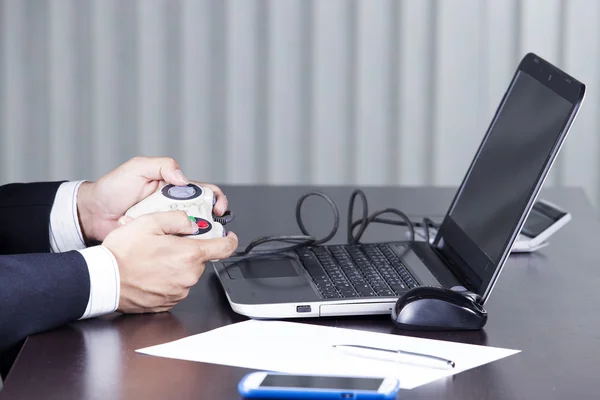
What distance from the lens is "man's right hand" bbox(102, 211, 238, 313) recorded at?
1069 mm

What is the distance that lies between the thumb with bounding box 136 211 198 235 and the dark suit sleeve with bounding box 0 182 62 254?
1.11ft

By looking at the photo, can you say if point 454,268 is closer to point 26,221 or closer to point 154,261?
point 154,261

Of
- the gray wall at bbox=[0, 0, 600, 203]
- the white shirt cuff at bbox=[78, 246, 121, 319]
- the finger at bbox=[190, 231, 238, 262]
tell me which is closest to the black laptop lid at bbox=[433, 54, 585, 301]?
the finger at bbox=[190, 231, 238, 262]

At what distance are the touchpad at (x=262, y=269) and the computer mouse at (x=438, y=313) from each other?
0.20 meters

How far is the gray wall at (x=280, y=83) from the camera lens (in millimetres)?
2982

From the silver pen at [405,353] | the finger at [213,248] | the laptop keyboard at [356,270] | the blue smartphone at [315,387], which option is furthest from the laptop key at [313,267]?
the blue smartphone at [315,387]

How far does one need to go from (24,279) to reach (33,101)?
2150mm

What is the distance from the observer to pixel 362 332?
1019 millimetres

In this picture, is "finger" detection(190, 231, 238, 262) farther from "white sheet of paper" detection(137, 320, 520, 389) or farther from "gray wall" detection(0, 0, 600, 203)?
"gray wall" detection(0, 0, 600, 203)

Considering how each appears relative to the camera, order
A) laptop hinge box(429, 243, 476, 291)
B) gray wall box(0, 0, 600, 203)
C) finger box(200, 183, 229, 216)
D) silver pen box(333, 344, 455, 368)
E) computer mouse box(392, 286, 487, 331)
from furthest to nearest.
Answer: gray wall box(0, 0, 600, 203) → finger box(200, 183, 229, 216) → laptop hinge box(429, 243, 476, 291) → computer mouse box(392, 286, 487, 331) → silver pen box(333, 344, 455, 368)

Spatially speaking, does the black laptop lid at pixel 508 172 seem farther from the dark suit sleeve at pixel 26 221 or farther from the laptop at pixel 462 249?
the dark suit sleeve at pixel 26 221

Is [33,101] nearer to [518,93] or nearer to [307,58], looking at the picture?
[307,58]

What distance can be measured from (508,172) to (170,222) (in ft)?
1.38

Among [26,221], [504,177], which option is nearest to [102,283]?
[26,221]
